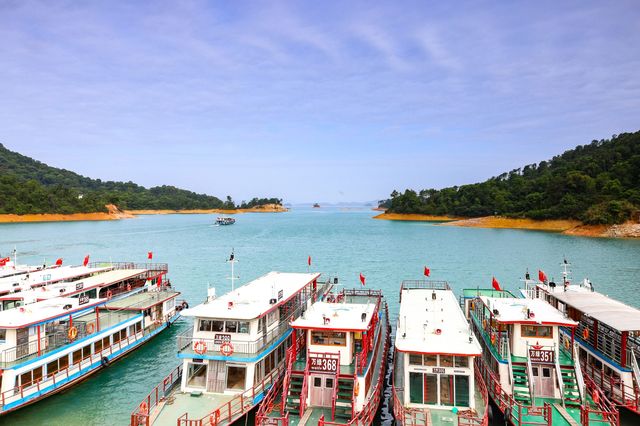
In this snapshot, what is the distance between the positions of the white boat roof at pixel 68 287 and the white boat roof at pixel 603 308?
30.1m

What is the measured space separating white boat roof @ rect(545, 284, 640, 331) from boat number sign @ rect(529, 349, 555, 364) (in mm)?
2988

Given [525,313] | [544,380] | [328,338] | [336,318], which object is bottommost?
[544,380]

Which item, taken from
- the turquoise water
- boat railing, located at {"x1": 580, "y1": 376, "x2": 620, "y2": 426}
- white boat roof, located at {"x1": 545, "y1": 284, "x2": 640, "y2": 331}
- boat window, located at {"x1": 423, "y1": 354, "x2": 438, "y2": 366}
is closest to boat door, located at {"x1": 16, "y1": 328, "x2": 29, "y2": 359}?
the turquoise water

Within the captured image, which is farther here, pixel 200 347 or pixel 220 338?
pixel 220 338

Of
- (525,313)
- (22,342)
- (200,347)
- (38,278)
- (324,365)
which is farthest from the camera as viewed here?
(38,278)

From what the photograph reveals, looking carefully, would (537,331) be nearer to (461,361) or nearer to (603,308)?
(461,361)

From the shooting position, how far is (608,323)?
20094mm

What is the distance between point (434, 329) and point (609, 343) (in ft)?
28.7

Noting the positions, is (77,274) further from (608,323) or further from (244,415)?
(608,323)

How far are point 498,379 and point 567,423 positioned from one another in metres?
3.45

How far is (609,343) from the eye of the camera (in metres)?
21.3

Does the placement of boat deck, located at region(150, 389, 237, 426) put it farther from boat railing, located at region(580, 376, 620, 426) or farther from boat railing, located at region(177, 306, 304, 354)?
boat railing, located at region(580, 376, 620, 426)

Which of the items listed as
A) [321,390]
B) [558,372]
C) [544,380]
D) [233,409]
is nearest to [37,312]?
[233,409]

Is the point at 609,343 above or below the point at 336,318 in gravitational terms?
below
